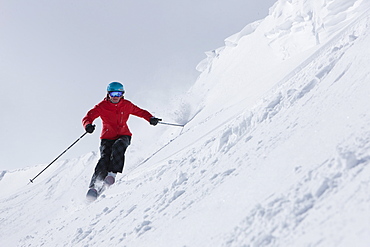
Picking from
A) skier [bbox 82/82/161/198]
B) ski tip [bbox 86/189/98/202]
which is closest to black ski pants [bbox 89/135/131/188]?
skier [bbox 82/82/161/198]

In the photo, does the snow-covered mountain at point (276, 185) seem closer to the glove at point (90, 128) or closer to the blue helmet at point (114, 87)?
the glove at point (90, 128)

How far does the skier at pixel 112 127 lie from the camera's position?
191 inches

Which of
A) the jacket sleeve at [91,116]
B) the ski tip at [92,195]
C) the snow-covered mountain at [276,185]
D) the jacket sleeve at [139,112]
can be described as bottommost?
the snow-covered mountain at [276,185]

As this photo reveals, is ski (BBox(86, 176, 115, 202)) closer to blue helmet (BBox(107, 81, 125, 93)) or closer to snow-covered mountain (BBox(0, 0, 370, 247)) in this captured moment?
snow-covered mountain (BBox(0, 0, 370, 247))

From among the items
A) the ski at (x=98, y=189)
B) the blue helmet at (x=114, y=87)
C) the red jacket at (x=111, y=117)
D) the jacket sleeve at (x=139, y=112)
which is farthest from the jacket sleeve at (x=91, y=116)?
the ski at (x=98, y=189)

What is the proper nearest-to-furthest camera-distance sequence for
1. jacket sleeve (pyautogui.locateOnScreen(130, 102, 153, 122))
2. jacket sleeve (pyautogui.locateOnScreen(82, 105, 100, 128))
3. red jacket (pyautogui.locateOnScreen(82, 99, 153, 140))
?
jacket sleeve (pyautogui.locateOnScreen(82, 105, 100, 128))
red jacket (pyautogui.locateOnScreen(82, 99, 153, 140))
jacket sleeve (pyautogui.locateOnScreen(130, 102, 153, 122))

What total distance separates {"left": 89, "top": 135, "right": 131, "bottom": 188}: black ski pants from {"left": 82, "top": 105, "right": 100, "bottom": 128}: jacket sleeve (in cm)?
44

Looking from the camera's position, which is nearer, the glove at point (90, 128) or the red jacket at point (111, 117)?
the glove at point (90, 128)

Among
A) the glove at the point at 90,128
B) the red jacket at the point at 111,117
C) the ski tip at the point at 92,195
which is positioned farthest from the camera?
the red jacket at the point at 111,117

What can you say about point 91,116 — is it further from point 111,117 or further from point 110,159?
point 110,159

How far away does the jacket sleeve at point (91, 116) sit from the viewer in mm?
5070

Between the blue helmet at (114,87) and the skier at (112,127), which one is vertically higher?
the blue helmet at (114,87)

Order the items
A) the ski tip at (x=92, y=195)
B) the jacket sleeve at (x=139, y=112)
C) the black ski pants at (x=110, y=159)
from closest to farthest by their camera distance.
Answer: the ski tip at (x=92, y=195) < the black ski pants at (x=110, y=159) < the jacket sleeve at (x=139, y=112)

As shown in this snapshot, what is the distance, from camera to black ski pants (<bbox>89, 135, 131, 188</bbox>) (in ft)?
15.6
